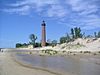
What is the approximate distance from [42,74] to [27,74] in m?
1.26

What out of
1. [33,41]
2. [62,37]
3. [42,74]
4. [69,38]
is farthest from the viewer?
[33,41]

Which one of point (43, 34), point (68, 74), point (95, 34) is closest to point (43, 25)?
point (43, 34)

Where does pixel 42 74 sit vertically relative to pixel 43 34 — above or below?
below

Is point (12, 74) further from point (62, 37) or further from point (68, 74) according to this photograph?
point (62, 37)

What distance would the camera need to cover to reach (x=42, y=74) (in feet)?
67.3

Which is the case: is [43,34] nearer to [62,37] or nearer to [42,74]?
[62,37]

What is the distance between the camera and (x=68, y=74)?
21.6m

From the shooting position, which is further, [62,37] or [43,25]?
[62,37]

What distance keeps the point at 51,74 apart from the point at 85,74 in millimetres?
2901

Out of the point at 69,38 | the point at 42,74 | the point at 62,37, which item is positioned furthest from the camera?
the point at 62,37

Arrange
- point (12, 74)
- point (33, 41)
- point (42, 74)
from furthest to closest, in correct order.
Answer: point (33, 41), point (42, 74), point (12, 74)

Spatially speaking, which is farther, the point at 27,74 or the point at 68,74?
the point at 68,74

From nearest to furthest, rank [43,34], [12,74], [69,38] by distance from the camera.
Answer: [12,74] < [43,34] < [69,38]

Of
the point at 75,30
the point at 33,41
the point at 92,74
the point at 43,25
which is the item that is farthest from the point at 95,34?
the point at 92,74
